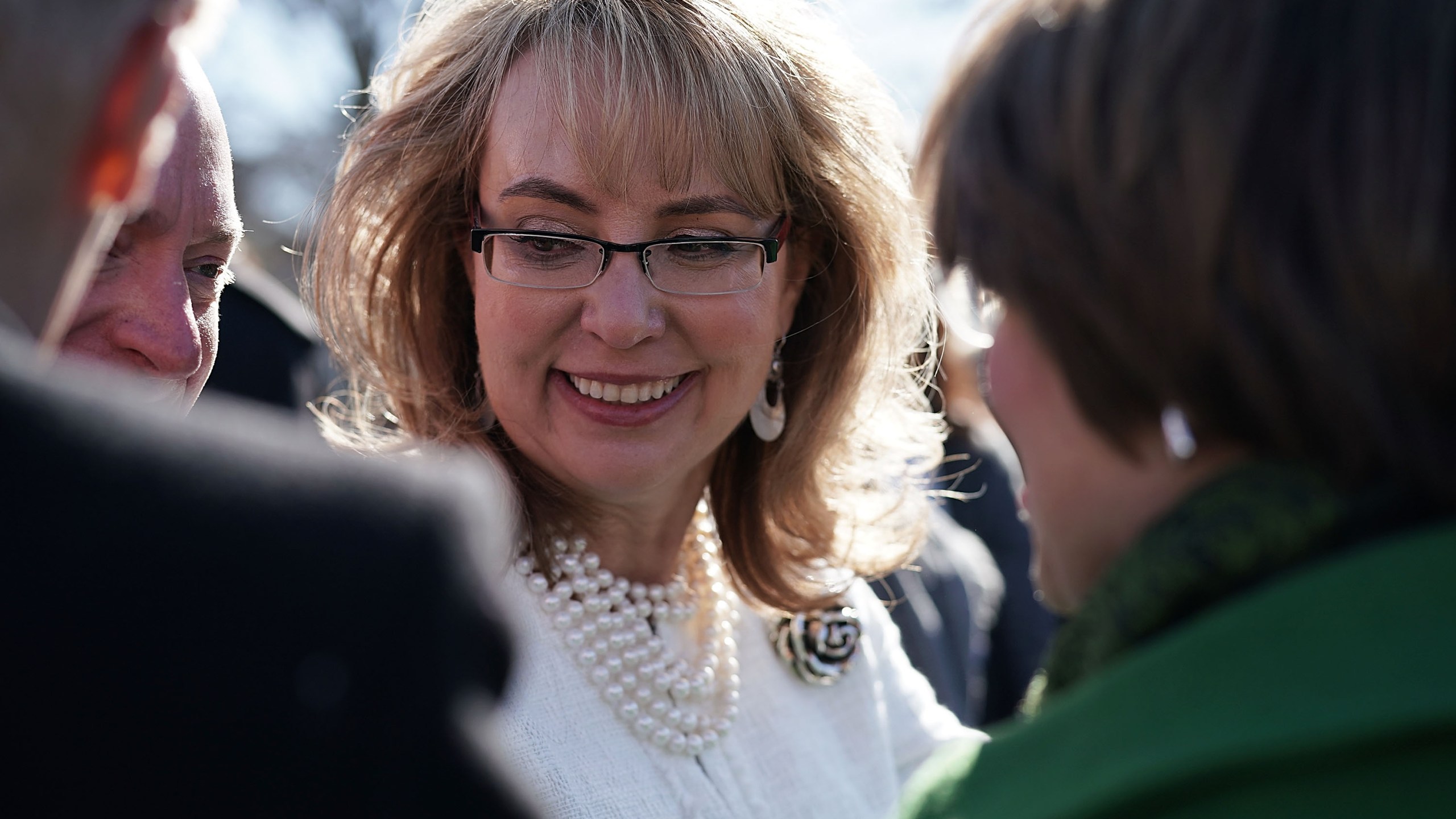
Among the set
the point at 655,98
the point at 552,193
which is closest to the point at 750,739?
the point at 552,193

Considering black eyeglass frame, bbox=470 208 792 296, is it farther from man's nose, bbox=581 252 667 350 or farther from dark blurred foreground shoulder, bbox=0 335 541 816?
dark blurred foreground shoulder, bbox=0 335 541 816

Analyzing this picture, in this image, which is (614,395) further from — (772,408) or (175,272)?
(175,272)

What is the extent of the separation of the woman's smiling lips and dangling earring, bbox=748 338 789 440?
1.19 ft

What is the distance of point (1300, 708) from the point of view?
103 centimetres

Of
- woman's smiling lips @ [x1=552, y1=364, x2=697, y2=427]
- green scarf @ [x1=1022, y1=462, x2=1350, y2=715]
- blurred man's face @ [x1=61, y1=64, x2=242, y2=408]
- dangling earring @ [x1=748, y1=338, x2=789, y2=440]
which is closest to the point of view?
green scarf @ [x1=1022, y1=462, x2=1350, y2=715]

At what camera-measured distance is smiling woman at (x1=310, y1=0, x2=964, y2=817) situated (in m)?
2.29

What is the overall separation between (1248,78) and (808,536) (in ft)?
6.12

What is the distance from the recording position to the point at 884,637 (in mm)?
2904

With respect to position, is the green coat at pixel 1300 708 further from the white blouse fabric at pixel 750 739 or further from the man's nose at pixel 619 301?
the man's nose at pixel 619 301

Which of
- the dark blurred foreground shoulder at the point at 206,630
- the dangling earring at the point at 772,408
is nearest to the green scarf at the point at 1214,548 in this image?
the dark blurred foreground shoulder at the point at 206,630

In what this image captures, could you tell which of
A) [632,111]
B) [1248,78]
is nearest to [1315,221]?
[1248,78]

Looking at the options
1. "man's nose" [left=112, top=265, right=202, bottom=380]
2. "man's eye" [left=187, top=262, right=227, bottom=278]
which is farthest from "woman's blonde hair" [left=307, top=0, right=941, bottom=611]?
"man's nose" [left=112, top=265, right=202, bottom=380]

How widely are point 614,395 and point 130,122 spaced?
1424 mm

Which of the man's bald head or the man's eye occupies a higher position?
the man's bald head
